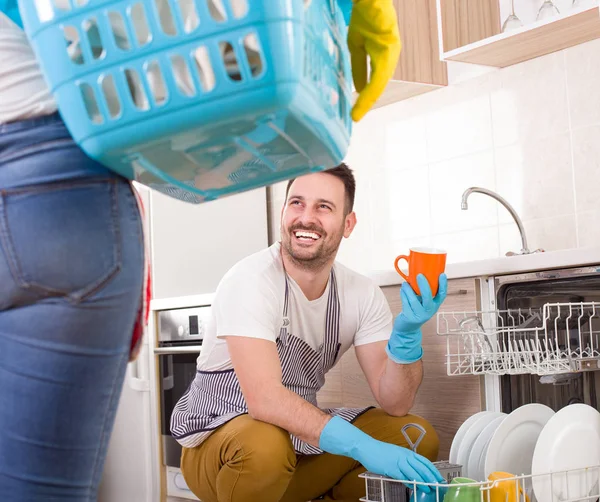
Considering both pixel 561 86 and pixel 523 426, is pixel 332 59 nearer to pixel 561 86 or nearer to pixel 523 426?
pixel 523 426

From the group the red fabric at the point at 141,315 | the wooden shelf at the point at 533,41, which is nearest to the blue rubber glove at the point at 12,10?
the red fabric at the point at 141,315

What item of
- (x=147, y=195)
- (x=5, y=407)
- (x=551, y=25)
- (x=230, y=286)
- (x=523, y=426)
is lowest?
(x=523, y=426)

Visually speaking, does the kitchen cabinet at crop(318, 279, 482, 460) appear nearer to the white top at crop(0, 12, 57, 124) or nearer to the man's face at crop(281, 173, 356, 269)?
the man's face at crop(281, 173, 356, 269)

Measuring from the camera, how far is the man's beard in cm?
220

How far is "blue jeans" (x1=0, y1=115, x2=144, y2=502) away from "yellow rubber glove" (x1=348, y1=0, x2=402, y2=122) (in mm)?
289

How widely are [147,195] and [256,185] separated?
268 centimetres

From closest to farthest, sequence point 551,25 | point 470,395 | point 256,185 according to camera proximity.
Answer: point 256,185 → point 470,395 → point 551,25

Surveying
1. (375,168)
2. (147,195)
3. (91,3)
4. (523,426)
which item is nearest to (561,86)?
(375,168)

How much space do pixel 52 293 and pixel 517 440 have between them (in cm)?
138

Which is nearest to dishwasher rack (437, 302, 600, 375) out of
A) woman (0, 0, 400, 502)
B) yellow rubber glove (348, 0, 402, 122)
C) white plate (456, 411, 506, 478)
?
white plate (456, 411, 506, 478)

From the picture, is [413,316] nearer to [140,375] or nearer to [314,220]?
[314,220]

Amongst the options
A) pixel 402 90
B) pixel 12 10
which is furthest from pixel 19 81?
pixel 402 90

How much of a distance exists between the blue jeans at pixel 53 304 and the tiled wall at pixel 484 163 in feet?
6.88

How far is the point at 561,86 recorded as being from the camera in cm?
261
